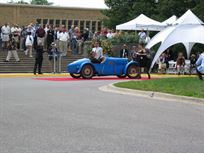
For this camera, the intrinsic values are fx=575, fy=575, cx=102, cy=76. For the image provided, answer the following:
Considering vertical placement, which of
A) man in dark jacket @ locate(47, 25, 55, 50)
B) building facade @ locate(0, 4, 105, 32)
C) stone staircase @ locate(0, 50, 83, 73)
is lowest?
stone staircase @ locate(0, 50, 83, 73)

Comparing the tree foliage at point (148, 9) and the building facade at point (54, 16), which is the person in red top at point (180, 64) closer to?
the tree foliage at point (148, 9)

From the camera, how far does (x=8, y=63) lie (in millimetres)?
32281

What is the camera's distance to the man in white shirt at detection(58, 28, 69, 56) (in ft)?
112

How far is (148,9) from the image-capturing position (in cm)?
4653

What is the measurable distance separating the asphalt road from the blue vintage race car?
810 centimetres

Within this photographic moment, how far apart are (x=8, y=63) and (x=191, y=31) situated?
34.3 ft

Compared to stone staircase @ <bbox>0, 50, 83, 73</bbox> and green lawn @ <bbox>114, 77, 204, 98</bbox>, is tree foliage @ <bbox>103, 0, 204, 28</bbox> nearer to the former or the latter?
stone staircase @ <bbox>0, 50, 83, 73</bbox>

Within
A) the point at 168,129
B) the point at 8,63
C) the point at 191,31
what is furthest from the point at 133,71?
the point at 168,129

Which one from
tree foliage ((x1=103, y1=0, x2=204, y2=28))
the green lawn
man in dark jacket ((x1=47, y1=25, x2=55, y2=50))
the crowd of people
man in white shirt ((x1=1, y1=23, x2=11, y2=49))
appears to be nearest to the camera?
the green lawn

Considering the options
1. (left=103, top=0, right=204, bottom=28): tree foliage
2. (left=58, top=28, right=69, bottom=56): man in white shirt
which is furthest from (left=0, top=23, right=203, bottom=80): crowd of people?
(left=103, top=0, right=204, bottom=28): tree foliage

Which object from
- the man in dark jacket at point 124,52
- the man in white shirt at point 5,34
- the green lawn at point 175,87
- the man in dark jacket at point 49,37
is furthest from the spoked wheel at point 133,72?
the man in white shirt at point 5,34

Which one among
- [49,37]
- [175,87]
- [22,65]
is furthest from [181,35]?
[175,87]

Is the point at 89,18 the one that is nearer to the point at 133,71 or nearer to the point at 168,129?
the point at 133,71

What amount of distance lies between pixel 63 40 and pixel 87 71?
920 cm
